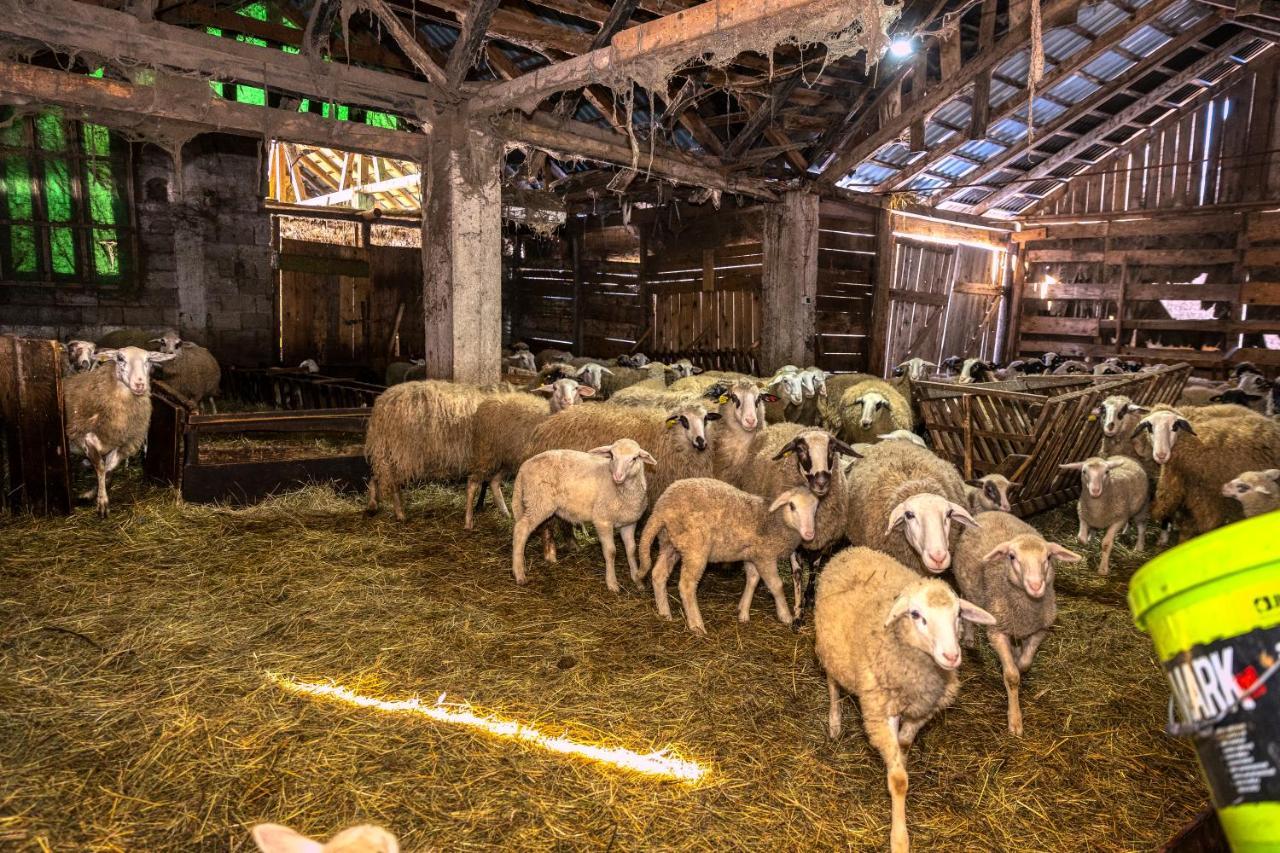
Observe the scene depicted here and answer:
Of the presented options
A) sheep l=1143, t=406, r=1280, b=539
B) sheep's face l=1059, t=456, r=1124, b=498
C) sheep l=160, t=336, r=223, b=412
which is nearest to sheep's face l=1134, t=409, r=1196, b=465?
sheep l=1143, t=406, r=1280, b=539

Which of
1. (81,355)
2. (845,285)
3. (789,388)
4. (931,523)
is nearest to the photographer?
(931,523)

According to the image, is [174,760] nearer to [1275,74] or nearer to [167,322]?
[167,322]

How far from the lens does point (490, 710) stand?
3254 millimetres

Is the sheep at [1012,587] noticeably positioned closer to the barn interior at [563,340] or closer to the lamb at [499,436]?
the barn interior at [563,340]

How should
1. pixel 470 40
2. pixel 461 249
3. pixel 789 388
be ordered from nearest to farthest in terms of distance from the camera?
Result: pixel 470 40
pixel 461 249
pixel 789 388

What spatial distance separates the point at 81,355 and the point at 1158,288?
18399 mm

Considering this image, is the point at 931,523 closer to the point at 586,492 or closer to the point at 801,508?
the point at 801,508

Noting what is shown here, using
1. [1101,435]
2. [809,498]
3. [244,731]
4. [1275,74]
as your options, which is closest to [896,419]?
[1101,435]

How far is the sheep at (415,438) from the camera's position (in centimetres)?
634

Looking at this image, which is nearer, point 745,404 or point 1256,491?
point 1256,491

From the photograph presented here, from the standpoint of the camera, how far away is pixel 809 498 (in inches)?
158

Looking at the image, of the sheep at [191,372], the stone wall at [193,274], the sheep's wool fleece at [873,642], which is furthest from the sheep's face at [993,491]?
the stone wall at [193,274]

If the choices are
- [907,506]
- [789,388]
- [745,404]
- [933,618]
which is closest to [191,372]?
[789,388]

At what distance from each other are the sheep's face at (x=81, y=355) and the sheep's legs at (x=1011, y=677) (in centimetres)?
885
